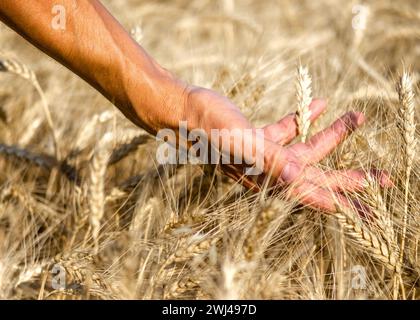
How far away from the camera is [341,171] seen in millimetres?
1434

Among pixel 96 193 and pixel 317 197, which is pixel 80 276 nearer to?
pixel 96 193

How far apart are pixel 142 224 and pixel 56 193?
485mm

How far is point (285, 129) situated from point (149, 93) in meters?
0.34

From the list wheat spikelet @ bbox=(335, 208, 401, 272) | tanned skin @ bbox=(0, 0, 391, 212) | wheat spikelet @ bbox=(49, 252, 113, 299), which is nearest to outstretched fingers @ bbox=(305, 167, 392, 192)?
tanned skin @ bbox=(0, 0, 391, 212)

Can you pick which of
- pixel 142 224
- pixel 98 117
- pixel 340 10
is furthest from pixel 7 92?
pixel 340 10

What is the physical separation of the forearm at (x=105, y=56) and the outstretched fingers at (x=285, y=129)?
0.77 feet

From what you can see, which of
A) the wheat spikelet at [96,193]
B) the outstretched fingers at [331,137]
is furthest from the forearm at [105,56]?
the outstretched fingers at [331,137]

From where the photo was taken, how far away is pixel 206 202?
156 cm

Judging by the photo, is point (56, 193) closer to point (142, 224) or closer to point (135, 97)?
point (142, 224)

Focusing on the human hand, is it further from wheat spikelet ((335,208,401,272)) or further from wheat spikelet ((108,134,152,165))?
wheat spikelet ((108,134,152,165))

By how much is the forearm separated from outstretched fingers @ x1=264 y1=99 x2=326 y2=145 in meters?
0.23

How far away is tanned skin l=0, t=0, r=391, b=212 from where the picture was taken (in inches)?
52.9

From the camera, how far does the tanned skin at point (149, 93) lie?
1.34 metres

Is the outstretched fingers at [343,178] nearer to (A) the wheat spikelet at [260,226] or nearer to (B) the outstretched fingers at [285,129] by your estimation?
(B) the outstretched fingers at [285,129]
